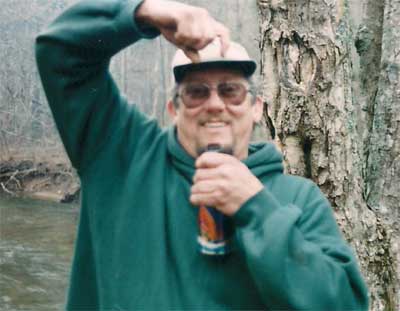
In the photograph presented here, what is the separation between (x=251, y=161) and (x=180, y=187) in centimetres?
21

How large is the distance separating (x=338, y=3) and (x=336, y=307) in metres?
2.37

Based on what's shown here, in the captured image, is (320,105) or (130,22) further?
(320,105)

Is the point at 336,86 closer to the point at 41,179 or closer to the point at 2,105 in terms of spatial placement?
the point at 41,179

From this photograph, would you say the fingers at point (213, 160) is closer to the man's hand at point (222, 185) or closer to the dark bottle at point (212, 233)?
the man's hand at point (222, 185)

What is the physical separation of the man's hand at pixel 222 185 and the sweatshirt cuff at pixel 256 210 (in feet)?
0.04

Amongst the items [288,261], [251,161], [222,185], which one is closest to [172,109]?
[251,161]

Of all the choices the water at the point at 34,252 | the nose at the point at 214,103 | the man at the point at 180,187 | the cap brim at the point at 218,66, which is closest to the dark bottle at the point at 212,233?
the man at the point at 180,187

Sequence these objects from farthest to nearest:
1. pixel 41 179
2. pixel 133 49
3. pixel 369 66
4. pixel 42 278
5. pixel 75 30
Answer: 1. pixel 133 49
2. pixel 41 179
3. pixel 42 278
4. pixel 369 66
5. pixel 75 30

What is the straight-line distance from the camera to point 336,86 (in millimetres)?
3670

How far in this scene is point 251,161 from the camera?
189 cm

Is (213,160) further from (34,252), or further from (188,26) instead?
(34,252)

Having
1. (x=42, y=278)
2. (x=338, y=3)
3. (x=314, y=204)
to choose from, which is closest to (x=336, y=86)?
(x=338, y=3)

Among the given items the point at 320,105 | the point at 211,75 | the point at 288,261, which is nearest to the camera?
the point at 288,261

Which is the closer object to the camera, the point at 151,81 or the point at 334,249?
the point at 334,249
